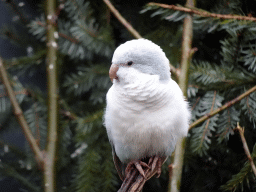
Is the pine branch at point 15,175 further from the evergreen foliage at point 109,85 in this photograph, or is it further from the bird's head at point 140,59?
the bird's head at point 140,59

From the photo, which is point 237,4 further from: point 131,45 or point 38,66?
point 38,66

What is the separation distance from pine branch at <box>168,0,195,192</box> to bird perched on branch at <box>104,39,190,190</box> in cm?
3

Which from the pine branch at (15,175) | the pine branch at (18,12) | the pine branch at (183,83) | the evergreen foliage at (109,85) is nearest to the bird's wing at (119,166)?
the evergreen foliage at (109,85)

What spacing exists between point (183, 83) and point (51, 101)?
254 mm

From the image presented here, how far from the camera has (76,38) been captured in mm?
703

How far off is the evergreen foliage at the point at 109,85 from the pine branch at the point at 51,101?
0.08 feet

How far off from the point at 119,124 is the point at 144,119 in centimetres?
4

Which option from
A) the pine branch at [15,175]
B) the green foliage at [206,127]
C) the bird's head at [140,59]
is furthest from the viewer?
the pine branch at [15,175]

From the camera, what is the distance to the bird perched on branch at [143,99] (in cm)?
45

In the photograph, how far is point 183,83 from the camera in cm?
53

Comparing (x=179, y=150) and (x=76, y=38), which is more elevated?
(x=76, y=38)

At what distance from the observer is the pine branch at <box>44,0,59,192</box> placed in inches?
20.7

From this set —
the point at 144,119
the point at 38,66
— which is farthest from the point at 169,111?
the point at 38,66

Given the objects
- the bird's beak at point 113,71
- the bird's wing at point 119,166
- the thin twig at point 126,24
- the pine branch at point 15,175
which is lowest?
the pine branch at point 15,175
